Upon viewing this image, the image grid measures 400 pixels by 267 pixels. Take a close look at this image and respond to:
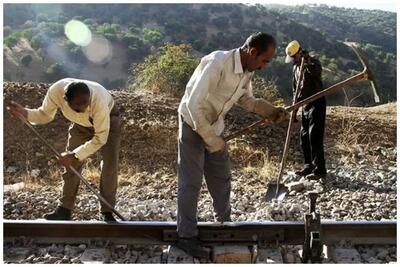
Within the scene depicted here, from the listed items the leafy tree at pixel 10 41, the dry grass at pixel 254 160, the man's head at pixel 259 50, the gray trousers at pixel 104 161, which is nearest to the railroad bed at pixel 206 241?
the gray trousers at pixel 104 161

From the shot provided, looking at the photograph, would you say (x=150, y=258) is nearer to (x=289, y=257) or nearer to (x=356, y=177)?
(x=289, y=257)

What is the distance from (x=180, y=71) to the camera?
1238 cm

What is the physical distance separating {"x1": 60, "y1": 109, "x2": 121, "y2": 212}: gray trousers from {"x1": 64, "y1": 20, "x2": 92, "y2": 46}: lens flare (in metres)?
48.6

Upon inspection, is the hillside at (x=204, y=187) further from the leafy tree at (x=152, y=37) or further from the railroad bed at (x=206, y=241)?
the leafy tree at (x=152, y=37)

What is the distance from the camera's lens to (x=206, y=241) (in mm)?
4145

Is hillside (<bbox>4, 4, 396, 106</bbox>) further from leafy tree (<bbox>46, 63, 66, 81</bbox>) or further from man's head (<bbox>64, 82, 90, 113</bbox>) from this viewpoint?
man's head (<bbox>64, 82, 90, 113</bbox>)

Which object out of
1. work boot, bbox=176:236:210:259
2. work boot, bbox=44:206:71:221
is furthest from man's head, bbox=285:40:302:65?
work boot, bbox=44:206:71:221

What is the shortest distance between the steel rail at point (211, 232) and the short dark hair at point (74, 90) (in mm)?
1100

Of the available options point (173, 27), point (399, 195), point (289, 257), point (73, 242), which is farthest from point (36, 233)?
point (173, 27)

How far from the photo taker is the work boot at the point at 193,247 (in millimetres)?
3908

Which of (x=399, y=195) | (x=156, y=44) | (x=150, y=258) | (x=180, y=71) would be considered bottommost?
(x=150, y=258)

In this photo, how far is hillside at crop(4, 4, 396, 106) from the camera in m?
46.0

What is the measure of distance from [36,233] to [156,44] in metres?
41.3

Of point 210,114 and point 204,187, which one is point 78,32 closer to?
point 204,187
